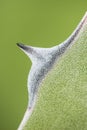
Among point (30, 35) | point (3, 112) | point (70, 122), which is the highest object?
point (70, 122)

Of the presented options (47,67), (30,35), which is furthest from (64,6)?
(47,67)

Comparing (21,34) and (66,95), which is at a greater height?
(66,95)

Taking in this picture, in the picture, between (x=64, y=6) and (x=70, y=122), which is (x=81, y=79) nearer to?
(x=70, y=122)

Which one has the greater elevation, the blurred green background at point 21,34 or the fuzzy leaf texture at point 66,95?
the fuzzy leaf texture at point 66,95

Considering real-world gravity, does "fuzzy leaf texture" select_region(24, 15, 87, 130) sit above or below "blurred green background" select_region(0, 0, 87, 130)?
above

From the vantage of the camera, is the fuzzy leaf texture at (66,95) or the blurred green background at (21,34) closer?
the fuzzy leaf texture at (66,95)
